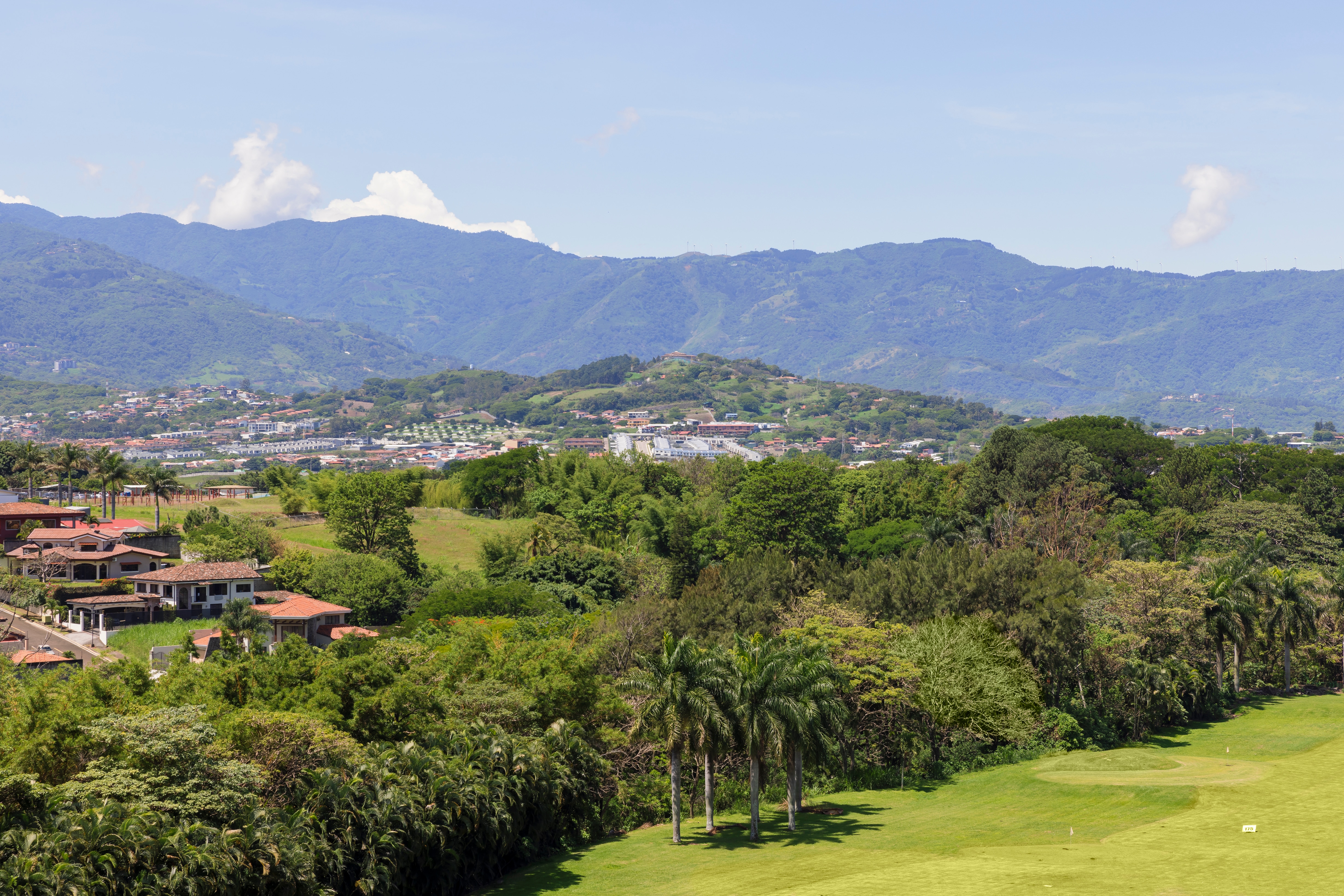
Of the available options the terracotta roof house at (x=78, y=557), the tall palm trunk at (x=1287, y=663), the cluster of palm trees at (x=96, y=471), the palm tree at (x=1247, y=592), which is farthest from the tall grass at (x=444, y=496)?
the tall palm trunk at (x=1287, y=663)

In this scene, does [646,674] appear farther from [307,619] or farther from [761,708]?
[307,619]

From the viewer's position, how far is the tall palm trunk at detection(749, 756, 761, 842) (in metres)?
36.4

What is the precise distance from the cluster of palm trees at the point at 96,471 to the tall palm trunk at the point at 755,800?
6134 cm

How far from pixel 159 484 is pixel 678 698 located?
69.8 m

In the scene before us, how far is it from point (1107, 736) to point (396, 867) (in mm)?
33238

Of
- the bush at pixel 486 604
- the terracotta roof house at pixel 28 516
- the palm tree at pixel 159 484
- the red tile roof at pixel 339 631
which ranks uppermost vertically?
the palm tree at pixel 159 484

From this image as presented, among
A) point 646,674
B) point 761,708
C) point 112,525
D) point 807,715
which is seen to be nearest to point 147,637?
point 112,525

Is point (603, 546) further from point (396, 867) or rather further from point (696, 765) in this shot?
point (396, 867)

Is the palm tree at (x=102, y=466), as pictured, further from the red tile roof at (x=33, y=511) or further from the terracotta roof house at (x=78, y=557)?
the terracotta roof house at (x=78, y=557)

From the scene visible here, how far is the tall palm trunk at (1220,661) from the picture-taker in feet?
191

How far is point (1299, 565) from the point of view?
250 feet

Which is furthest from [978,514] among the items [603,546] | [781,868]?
[781,868]

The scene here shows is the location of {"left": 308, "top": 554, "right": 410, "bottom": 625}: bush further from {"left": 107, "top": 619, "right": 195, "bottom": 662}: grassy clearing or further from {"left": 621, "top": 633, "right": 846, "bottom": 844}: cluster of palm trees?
{"left": 621, "top": 633, "right": 846, "bottom": 844}: cluster of palm trees

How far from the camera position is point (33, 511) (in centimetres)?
8062
